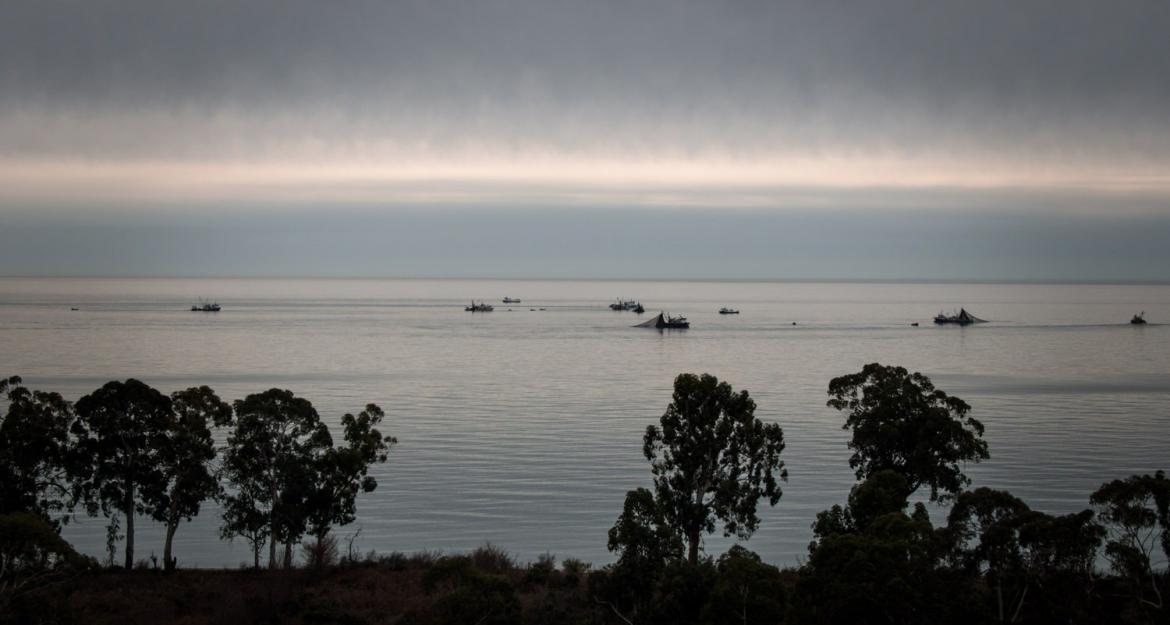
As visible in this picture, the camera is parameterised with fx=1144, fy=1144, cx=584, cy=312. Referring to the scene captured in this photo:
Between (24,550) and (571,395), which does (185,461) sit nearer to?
(24,550)

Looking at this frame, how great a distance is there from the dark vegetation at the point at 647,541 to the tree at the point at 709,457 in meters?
0.07

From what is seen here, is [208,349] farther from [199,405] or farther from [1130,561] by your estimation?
[1130,561]

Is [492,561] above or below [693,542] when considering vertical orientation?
below

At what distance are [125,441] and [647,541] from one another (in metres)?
18.4

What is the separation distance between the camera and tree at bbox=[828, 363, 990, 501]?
3616cm

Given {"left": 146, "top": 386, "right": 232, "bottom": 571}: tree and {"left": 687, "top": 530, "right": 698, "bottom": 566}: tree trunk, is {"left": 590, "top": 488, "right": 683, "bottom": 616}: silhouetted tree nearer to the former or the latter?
{"left": 687, "top": 530, "right": 698, "bottom": 566}: tree trunk

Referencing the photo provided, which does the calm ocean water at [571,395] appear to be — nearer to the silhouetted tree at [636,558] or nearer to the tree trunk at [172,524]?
the tree trunk at [172,524]

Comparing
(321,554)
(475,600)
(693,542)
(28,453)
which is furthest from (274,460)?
(693,542)

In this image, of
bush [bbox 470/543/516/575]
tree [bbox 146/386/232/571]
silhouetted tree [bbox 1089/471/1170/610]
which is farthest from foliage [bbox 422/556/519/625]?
silhouetted tree [bbox 1089/471/1170/610]

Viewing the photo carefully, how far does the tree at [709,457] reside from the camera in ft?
117

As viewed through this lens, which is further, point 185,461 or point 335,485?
point 185,461

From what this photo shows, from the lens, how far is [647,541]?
29906mm

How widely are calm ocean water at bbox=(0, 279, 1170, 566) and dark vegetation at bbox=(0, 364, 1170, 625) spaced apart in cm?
→ 655

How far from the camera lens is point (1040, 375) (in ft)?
346
